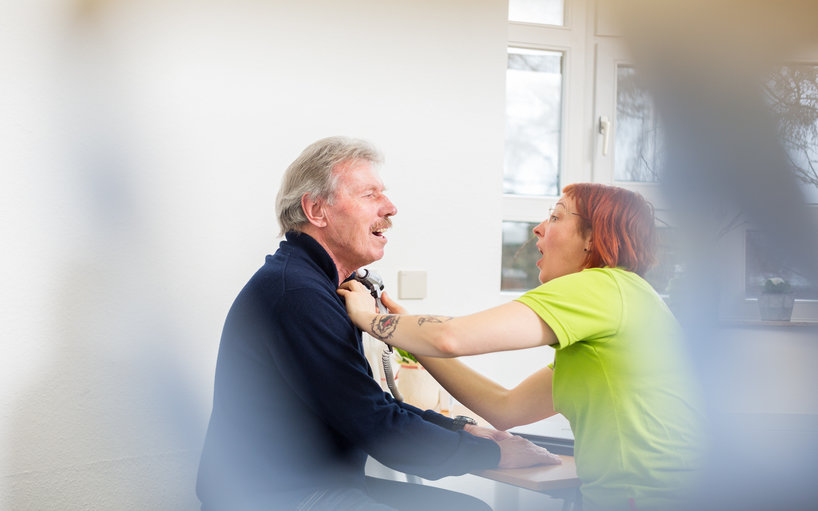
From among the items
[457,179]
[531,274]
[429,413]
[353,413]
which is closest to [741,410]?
[353,413]

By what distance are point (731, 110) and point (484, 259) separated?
2080mm

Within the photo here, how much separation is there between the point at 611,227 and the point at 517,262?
1.77 meters

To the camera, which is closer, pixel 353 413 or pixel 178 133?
pixel 178 133

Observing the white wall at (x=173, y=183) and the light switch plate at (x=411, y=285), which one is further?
the light switch plate at (x=411, y=285)

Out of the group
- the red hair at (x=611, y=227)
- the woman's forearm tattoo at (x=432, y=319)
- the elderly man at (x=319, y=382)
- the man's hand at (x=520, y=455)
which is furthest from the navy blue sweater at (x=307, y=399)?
the red hair at (x=611, y=227)

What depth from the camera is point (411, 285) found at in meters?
2.16

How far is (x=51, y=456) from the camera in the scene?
149 centimetres

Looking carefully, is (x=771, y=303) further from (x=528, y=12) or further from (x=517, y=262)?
(x=517, y=262)

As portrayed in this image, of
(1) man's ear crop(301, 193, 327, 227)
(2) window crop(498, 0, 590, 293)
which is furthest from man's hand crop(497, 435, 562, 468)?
(2) window crop(498, 0, 590, 293)

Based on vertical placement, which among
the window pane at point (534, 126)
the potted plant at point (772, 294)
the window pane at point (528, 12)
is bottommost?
the potted plant at point (772, 294)

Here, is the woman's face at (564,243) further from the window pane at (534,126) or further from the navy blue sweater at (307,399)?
the window pane at (534,126)

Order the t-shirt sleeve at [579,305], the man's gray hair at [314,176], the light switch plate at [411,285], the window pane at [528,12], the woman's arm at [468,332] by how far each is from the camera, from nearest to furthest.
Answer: the woman's arm at [468,332]
the t-shirt sleeve at [579,305]
the man's gray hair at [314,176]
the light switch plate at [411,285]
the window pane at [528,12]

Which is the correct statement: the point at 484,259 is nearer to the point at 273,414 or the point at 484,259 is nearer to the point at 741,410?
the point at 273,414

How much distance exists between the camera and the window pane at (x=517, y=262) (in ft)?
9.62
